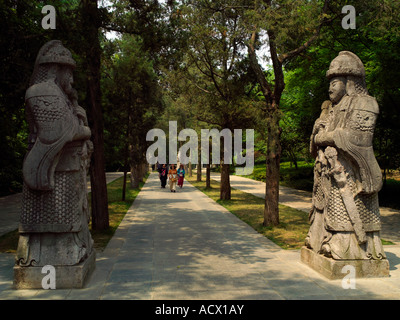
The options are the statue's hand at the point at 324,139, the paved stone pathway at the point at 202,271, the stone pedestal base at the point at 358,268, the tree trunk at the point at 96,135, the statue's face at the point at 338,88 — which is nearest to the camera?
the paved stone pathway at the point at 202,271

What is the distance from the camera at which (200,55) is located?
14.3m

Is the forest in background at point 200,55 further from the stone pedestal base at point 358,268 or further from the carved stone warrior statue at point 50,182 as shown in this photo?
the stone pedestal base at point 358,268

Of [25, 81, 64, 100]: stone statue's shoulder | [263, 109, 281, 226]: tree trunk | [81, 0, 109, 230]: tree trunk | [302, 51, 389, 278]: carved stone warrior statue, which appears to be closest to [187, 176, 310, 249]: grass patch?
[263, 109, 281, 226]: tree trunk

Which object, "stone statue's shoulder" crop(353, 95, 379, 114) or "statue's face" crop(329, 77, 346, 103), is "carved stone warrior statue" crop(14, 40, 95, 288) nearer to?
"statue's face" crop(329, 77, 346, 103)

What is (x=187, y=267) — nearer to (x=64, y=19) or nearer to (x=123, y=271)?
(x=123, y=271)

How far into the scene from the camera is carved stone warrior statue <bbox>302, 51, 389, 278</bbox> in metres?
5.99

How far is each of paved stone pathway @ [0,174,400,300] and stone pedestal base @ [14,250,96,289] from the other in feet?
0.40

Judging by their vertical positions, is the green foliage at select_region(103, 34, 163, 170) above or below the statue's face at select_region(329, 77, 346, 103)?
above

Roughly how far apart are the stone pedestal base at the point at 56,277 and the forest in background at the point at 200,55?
477 cm

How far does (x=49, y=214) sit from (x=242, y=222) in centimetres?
754

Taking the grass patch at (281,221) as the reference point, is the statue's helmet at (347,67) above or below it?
above

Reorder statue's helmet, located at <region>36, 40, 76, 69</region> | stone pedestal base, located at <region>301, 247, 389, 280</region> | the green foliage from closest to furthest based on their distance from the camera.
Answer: statue's helmet, located at <region>36, 40, 76, 69</region>
stone pedestal base, located at <region>301, 247, 389, 280</region>
the green foliage

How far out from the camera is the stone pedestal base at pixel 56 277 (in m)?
5.39

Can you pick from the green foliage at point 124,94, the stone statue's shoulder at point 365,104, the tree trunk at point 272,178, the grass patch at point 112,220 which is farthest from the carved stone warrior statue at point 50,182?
the green foliage at point 124,94
